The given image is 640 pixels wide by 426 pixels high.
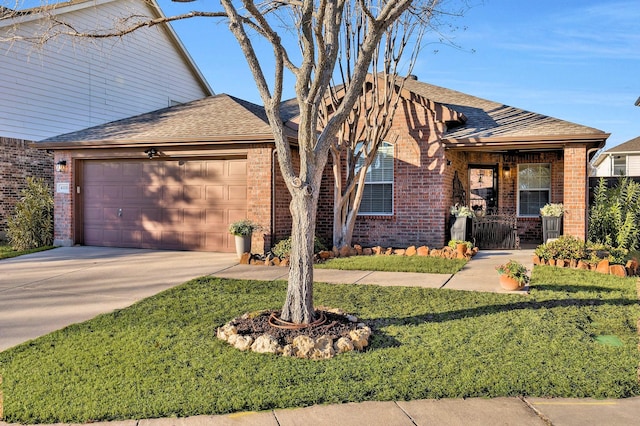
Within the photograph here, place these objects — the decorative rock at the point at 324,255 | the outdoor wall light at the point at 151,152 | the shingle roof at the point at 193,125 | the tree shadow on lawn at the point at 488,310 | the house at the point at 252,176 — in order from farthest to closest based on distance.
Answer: the outdoor wall light at the point at 151,152 → the shingle roof at the point at 193,125 → the house at the point at 252,176 → the decorative rock at the point at 324,255 → the tree shadow on lawn at the point at 488,310

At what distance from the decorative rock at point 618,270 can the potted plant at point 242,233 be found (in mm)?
6675

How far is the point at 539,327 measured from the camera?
5.46 m

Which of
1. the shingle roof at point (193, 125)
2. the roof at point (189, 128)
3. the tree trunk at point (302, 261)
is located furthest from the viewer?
the shingle roof at point (193, 125)

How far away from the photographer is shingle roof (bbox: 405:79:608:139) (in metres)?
11.1

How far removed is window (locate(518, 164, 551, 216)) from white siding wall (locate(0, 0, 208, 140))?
1161 cm

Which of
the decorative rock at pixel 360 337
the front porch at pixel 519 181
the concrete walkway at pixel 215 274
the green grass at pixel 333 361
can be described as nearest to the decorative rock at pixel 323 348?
the green grass at pixel 333 361

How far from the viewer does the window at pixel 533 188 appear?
14164mm

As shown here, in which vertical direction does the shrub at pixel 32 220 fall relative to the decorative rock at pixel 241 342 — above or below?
above

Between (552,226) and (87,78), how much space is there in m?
14.7

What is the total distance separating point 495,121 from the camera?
1255cm

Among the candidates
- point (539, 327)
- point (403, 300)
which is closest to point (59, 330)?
point (403, 300)

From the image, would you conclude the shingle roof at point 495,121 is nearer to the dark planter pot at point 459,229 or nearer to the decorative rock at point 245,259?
the dark planter pot at point 459,229

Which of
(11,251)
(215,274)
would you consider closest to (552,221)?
(215,274)

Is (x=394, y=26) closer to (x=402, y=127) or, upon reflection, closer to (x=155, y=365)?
(x=402, y=127)
